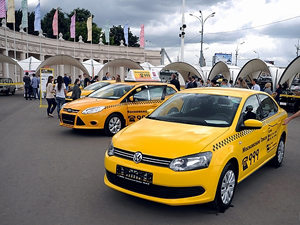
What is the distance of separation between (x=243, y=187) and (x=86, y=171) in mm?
2807

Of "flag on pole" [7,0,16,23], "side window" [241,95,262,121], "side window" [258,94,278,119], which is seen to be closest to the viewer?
"side window" [241,95,262,121]

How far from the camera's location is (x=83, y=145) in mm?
7938

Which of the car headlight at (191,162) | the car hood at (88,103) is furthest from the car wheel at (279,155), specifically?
the car hood at (88,103)

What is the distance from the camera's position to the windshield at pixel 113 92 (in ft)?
31.8

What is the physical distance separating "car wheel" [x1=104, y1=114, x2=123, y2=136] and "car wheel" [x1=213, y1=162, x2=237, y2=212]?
17.4 ft

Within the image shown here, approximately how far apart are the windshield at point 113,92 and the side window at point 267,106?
4.70 m

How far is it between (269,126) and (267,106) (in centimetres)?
52

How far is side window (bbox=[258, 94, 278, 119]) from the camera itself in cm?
573

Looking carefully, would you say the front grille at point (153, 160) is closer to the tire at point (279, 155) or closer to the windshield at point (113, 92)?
the tire at point (279, 155)

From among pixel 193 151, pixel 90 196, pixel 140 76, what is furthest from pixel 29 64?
pixel 193 151

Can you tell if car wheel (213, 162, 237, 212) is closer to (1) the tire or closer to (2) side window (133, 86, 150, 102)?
(1) the tire

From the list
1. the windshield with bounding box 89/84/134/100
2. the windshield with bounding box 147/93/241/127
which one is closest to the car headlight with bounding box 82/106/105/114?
the windshield with bounding box 89/84/134/100

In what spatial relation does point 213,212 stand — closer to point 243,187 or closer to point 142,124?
point 243,187

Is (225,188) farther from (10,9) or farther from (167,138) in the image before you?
(10,9)
